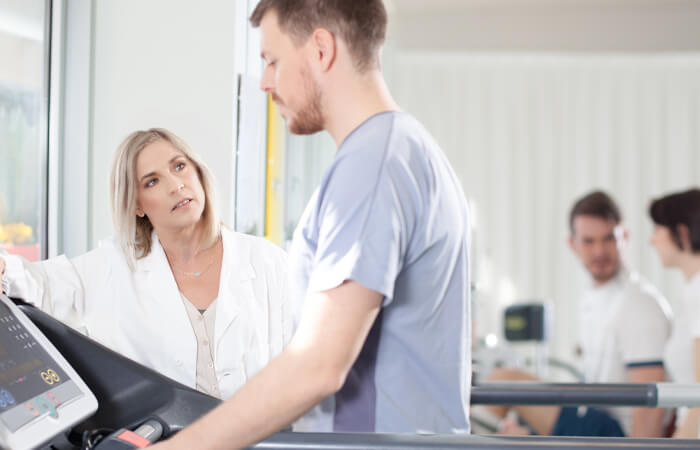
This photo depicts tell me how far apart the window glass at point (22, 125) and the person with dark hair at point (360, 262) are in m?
0.29

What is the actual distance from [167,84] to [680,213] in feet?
6.92

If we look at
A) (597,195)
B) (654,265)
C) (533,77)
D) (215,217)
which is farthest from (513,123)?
(215,217)

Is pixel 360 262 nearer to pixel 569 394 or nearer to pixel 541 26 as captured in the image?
pixel 569 394

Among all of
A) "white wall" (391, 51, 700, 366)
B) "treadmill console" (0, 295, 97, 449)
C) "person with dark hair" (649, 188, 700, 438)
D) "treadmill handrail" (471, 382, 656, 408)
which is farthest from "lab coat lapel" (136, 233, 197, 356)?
"white wall" (391, 51, 700, 366)

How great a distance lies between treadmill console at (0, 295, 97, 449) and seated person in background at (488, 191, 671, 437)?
79.6 inches

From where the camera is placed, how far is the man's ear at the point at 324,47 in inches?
30.6

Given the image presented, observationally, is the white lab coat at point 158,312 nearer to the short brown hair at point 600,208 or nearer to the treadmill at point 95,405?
the treadmill at point 95,405

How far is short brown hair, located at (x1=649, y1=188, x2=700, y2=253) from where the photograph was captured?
240cm

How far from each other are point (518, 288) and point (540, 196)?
670 mm

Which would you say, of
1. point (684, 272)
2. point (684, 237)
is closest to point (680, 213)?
point (684, 237)

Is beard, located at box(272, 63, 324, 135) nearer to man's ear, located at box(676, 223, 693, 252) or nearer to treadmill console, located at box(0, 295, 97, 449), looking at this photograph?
treadmill console, located at box(0, 295, 97, 449)

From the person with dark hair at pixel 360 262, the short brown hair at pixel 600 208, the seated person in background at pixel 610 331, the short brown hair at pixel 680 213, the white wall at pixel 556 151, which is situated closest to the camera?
the person with dark hair at pixel 360 262

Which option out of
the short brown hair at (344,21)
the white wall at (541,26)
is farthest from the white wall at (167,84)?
the white wall at (541,26)

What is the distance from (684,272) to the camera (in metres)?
2.43
